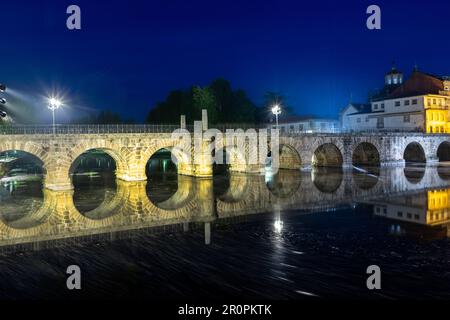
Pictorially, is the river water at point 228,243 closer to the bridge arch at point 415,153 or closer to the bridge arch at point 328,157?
the bridge arch at point 328,157

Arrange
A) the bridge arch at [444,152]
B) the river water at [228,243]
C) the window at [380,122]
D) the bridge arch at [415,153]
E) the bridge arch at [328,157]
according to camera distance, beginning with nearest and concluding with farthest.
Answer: the river water at [228,243] → the bridge arch at [328,157] → the bridge arch at [415,153] → the bridge arch at [444,152] → the window at [380,122]

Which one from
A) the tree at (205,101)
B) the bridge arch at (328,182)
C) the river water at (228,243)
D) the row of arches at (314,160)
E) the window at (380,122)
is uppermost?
the tree at (205,101)

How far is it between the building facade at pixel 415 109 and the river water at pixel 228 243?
39.2 m

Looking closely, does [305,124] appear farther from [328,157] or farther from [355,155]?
[328,157]

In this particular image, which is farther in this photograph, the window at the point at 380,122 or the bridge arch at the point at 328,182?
the window at the point at 380,122

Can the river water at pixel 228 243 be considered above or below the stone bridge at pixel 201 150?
below

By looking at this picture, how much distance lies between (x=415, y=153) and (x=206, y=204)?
5405 cm

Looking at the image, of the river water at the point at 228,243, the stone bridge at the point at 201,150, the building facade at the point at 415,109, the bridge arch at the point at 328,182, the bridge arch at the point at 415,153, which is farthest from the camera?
the building facade at the point at 415,109

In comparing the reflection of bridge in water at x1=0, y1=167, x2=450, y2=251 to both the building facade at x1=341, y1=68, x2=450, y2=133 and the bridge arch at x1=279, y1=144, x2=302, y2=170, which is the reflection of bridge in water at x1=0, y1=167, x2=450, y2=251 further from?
the building facade at x1=341, y1=68, x2=450, y2=133

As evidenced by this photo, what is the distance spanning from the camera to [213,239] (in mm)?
19328

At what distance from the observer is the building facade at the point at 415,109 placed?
68.8 metres

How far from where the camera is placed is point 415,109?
69.8m

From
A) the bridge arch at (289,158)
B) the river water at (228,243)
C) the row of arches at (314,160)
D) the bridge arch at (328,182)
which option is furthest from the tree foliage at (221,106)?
the river water at (228,243)
